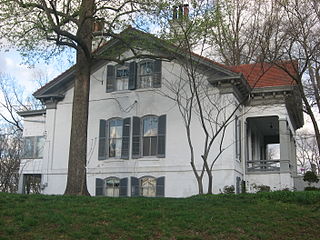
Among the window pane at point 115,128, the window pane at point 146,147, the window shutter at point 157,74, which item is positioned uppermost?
the window shutter at point 157,74

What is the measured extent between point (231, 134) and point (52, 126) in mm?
9232

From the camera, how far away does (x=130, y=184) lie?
21.6 metres

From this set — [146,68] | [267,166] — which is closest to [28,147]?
[146,68]

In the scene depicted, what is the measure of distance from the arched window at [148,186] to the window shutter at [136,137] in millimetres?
1157

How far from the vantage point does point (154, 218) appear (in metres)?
11.7

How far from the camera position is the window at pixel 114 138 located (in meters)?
22.1

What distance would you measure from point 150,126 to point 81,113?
14.7ft

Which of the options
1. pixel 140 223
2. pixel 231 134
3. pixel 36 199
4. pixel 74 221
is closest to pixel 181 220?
pixel 140 223

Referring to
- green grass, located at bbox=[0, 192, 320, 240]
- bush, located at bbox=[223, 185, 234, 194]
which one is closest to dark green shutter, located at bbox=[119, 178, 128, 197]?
bush, located at bbox=[223, 185, 234, 194]

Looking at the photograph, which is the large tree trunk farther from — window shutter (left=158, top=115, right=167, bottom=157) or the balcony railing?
the balcony railing

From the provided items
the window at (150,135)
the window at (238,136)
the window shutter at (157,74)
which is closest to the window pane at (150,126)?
the window at (150,135)

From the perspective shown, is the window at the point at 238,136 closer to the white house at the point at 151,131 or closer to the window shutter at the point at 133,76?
the white house at the point at 151,131

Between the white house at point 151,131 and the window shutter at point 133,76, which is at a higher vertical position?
the window shutter at point 133,76

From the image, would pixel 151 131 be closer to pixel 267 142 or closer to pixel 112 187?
pixel 112 187
